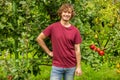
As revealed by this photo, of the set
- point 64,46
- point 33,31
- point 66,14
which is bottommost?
point 64,46

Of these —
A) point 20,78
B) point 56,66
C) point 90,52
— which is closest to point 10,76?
point 20,78

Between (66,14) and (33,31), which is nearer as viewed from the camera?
(66,14)

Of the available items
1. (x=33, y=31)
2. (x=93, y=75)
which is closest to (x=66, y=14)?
(x=33, y=31)

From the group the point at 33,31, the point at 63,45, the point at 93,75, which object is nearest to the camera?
the point at 63,45

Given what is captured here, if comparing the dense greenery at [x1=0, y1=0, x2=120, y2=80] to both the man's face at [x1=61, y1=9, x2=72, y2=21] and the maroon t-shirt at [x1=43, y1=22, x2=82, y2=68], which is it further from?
the man's face at [x1=61, y1=9, x2=72, y2=21]

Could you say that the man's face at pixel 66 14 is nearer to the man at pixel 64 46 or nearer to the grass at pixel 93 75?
the man at pixel 64 46

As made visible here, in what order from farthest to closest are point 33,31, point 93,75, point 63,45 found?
point 93,75
point 33,31
point 63,45

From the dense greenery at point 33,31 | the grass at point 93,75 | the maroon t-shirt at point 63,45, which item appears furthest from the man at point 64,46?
the grass at point 93,75

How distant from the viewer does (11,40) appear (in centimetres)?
567

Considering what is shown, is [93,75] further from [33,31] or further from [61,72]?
[61,72]

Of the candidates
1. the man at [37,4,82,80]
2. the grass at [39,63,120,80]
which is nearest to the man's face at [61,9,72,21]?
the man at [37,4,82,80]

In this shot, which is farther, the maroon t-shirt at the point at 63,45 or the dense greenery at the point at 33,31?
the dense greenery at the point at 33,31

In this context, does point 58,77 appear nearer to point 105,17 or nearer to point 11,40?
point 11,40

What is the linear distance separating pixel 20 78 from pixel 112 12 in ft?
10.1
